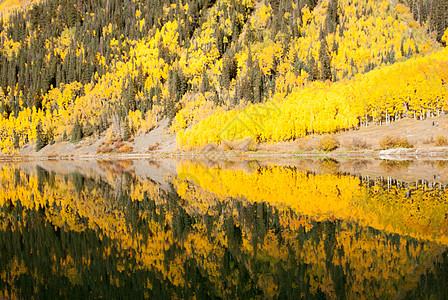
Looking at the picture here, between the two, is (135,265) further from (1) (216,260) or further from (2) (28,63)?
(2) (28,63)

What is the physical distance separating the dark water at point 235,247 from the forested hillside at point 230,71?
7382cm

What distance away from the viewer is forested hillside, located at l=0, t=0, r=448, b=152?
94.1 m

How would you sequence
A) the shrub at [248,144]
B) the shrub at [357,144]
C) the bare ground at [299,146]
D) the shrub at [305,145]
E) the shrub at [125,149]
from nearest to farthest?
1. the bare ground at [299,146]
2. the shrub at [357,144]
3. the shrub at [305,145]
4. the shrub at [248,144]
5. the shrub at [125,149]

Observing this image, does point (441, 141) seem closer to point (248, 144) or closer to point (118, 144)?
point (248, 144)

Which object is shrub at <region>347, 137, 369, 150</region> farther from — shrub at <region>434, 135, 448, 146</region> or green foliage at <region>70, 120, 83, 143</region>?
green foliage at <region>70, 120, 83, 143</region>

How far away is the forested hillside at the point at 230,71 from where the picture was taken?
3703 inches

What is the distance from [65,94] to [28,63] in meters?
46.3

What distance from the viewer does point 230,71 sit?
13688 cm

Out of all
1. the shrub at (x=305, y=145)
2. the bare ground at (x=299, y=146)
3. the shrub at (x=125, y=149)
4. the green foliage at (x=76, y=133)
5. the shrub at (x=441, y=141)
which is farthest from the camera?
the green foliage at (x=76, y=133)

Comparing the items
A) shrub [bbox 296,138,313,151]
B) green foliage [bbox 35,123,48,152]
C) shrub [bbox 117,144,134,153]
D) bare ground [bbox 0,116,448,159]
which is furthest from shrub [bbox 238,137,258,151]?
green foliage [bbox 35,123,48,152]

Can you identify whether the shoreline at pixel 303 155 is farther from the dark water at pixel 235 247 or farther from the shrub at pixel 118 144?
the dark water at pixel 235 247

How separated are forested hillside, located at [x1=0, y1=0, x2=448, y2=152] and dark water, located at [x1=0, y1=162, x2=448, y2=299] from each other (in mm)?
73817

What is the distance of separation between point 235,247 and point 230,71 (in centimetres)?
12992

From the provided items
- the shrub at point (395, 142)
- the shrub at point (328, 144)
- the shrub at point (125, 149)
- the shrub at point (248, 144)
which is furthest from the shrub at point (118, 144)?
the shrub at point (395, 142)
